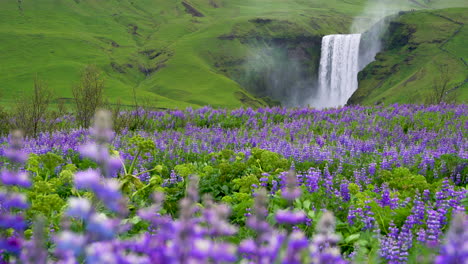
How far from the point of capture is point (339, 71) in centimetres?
7894

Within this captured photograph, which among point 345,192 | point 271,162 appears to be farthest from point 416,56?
point 345,192

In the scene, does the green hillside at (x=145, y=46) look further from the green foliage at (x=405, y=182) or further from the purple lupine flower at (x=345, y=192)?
the purple lupine flower at (x=345, y=192)

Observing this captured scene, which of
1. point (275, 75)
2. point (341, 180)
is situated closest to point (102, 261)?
point (341, 180)

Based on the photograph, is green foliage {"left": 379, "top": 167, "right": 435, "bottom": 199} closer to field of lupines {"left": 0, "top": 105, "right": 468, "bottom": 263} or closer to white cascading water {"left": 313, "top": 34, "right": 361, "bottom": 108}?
field of lupines {"left": 0, "top": 105, "right": 468, "bottom": 263}

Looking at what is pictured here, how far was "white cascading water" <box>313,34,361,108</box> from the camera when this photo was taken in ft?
255

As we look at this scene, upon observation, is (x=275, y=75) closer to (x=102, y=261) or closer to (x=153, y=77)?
(x=153, y=77)

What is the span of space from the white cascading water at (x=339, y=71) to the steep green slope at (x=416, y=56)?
8.15 feet

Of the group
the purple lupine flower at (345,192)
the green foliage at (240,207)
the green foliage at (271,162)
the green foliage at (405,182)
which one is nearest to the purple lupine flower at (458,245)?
the green foliage at (240,207)

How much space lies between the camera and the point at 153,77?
92.7 meters

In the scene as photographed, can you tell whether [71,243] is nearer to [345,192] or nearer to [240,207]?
[240,207]

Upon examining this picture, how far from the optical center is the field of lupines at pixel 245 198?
1491 mm

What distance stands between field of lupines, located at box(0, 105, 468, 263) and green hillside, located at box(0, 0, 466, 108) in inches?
2288

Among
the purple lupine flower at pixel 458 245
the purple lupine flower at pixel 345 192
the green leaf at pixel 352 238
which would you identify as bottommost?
the green leaf at pixel 352 238

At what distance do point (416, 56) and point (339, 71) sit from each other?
14.6 metres
